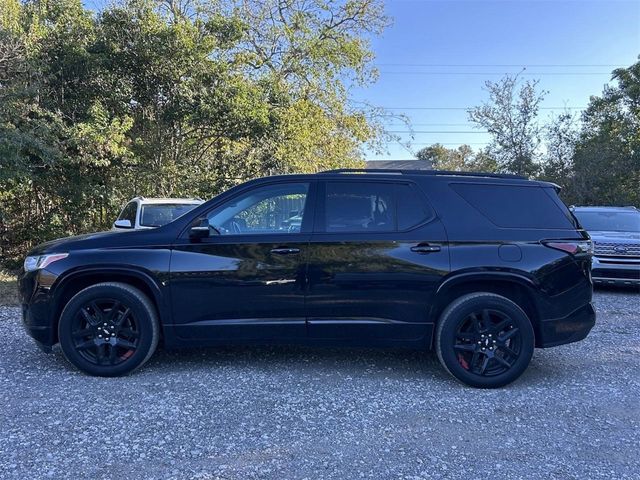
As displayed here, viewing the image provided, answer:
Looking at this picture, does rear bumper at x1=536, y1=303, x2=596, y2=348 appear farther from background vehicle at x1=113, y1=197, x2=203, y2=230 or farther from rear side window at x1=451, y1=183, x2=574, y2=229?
background vehicle at x1=113, y1=197, x2=203, y2=230

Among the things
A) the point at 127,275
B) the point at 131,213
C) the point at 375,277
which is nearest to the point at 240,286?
the point at 127,275

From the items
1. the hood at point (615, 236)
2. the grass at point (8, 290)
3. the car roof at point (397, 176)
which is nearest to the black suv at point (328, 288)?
the car roof at point (397, 176)

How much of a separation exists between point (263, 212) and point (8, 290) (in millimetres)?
6734

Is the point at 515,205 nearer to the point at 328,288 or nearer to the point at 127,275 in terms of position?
the point at 328,288

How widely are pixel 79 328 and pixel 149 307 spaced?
0.66 metres

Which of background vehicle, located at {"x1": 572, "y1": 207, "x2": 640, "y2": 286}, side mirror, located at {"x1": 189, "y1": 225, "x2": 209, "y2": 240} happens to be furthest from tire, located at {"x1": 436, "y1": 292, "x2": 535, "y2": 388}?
background vehicle, located at {"x1": 572, "y1": 207, "x2": 640, "y2": 286}

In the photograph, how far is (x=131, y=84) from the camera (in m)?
11.5

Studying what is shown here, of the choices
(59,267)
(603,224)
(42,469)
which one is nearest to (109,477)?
(42,469)

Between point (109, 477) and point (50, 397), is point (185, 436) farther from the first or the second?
point (50, 397)

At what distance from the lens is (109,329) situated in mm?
4355

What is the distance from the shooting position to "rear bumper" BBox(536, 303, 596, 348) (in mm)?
4348

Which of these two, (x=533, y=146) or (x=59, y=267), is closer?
(x=59, y=267)

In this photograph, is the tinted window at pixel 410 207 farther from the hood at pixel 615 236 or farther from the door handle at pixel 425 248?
the hood at pixel 615 236

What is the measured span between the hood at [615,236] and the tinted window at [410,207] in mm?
6246
